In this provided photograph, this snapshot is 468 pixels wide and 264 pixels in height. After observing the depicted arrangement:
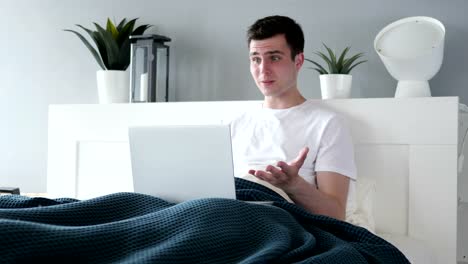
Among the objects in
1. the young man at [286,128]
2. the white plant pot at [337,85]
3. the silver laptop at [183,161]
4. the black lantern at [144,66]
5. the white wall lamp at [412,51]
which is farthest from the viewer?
the black lantern at [144,66]

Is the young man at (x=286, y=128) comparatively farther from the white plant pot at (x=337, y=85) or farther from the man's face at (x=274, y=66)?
the white plant pot at (x=337, y=85)

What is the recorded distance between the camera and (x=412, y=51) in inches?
80.9

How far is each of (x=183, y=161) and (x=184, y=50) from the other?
4.68 feet

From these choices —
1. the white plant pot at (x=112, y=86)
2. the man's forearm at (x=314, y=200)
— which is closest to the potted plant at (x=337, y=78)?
the man's forearm at (x=314, y=200)

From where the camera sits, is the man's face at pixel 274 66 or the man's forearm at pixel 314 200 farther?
the man's face at pixel 274 66

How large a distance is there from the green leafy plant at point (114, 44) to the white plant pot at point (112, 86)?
5 centimetres

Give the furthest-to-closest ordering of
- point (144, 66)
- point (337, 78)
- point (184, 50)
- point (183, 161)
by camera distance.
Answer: point (184, 50) < point (144, 66) < point (337, 78) < point (183, 161)

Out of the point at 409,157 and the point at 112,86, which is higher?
the point at 112,86

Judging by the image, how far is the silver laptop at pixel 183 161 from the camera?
1299 millimetres

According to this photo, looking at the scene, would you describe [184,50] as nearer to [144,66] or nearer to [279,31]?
[144,66]

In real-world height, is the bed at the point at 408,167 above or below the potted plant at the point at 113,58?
below

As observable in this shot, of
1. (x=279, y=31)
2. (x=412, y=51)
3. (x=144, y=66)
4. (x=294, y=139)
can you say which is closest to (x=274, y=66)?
(x=279, y=31)

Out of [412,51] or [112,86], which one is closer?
[412,51]

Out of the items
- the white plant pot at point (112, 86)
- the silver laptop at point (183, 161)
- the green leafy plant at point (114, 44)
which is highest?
the green leafy plant at point (114, 44)
